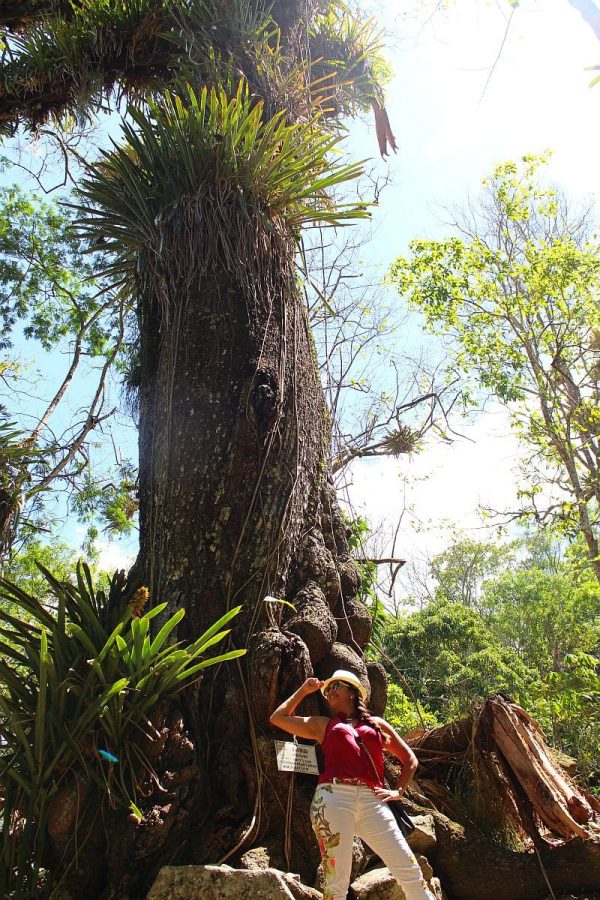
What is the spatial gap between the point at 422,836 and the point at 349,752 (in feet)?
2.11

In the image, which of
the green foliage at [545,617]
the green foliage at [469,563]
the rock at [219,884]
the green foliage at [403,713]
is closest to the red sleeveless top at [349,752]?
the rock at [219,884]

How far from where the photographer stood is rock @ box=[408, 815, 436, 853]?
285 cm

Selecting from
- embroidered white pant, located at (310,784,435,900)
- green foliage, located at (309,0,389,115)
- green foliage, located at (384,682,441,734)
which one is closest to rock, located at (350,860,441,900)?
embroidered white pant, located at (310,784,435,900)

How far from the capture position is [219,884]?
2227 millimetres

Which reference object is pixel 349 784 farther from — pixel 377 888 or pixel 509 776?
pixel 509 776

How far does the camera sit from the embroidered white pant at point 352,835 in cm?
233

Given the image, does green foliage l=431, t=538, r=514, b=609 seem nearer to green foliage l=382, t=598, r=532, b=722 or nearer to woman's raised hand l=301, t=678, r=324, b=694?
green foliage l=382, t=598, r=532, b=722

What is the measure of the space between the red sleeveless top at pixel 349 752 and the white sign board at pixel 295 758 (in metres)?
0.07

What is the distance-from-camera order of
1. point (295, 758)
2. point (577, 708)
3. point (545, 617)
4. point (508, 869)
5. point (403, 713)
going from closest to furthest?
point (295, 758) < point (508, 869) < point (577, 708) < point (403, 713) < point (545, 617)

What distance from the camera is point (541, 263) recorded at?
9227 millimetres

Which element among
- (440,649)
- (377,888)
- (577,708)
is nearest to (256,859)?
(377,888)

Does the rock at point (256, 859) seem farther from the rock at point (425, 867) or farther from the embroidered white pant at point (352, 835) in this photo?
the rock at point (425, 867)

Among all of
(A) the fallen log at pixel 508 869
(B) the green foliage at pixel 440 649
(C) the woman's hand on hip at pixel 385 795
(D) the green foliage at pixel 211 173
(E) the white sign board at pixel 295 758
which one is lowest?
(A) the fallen log at pixel 508 869

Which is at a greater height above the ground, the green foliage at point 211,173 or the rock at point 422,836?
the green foliage at point 211,173
